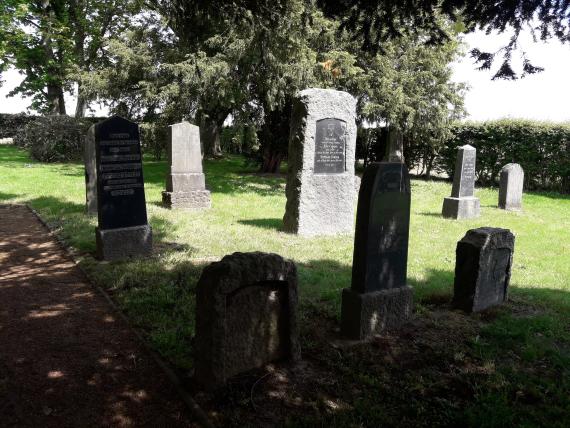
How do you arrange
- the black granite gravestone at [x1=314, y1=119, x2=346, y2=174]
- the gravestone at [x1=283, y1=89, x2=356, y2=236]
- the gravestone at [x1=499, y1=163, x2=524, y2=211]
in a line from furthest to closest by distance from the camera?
the gravestone at [x1=499, y1=163, x2=524, y2=211], the black granite gravestone at [x1=314, y1=119, x2=346, y2=174], the gravestone at [x1=283, y1=89, x2=356, y2=236]

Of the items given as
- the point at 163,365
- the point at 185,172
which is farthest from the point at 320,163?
the point at 163,365

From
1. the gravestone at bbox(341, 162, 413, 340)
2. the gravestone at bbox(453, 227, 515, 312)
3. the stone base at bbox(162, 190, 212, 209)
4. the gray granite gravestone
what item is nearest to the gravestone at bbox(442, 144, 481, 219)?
the stone base at bbox(162, 190, 212, 209)

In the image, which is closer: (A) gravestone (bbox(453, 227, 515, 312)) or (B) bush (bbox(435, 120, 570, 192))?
(A) gravestone (bbox(453, 227, 515, 312))

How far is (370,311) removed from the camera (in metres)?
4.44

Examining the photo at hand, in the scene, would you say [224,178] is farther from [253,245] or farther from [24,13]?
[24,13]

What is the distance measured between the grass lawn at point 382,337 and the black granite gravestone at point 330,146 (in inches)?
58.9

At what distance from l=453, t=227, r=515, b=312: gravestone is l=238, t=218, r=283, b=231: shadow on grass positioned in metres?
4.65

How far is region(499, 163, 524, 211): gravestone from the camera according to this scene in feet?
43.1

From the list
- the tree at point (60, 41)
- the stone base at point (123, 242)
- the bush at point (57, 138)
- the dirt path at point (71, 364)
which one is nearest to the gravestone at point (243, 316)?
the dirt path at point (71, 364)

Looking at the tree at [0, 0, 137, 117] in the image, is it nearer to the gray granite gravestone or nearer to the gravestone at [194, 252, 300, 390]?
the gray granite gravestone

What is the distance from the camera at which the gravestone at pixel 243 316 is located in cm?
340

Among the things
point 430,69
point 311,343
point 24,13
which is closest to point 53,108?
point 24,13

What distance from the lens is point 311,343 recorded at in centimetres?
427

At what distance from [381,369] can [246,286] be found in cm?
136
